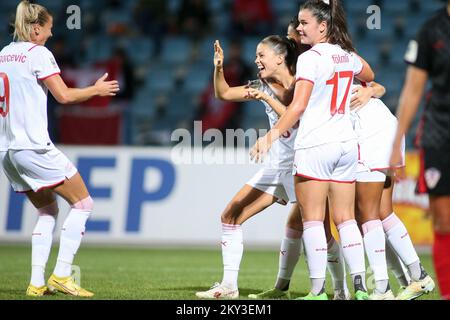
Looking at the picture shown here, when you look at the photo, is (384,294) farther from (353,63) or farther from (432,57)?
(432,57)

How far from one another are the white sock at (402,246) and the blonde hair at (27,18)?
10.2 ft

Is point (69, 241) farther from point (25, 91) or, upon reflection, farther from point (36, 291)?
point (25, 91)

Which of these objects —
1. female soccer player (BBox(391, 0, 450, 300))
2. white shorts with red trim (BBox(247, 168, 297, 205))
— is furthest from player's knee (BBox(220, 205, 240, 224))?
female soccer player (BBox(391, 0, 450, 300))

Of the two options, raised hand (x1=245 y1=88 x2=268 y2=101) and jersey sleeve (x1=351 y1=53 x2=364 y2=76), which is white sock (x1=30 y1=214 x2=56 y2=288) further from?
jersey sleeve (x1=351 y1=53 x2=364 y2=76)

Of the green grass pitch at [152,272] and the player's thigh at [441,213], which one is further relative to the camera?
the green grass pitch at [152,272]

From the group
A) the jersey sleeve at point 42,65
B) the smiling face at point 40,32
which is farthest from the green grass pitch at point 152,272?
the smiling face at point 40,32

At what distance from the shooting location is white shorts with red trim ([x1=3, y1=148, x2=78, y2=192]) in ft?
21.4

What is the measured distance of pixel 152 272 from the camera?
8859 mm

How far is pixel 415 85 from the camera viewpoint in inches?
193

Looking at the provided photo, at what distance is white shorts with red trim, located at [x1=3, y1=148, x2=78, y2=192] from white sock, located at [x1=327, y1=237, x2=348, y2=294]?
2.09 m

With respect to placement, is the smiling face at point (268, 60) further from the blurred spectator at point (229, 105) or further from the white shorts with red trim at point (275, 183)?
the blurred spectator at point (229, 105)

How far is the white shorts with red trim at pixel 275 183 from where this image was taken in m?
6.72

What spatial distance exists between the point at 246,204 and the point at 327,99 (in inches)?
51.0

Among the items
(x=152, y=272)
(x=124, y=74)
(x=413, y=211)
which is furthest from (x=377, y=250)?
(x=124, y=74)
